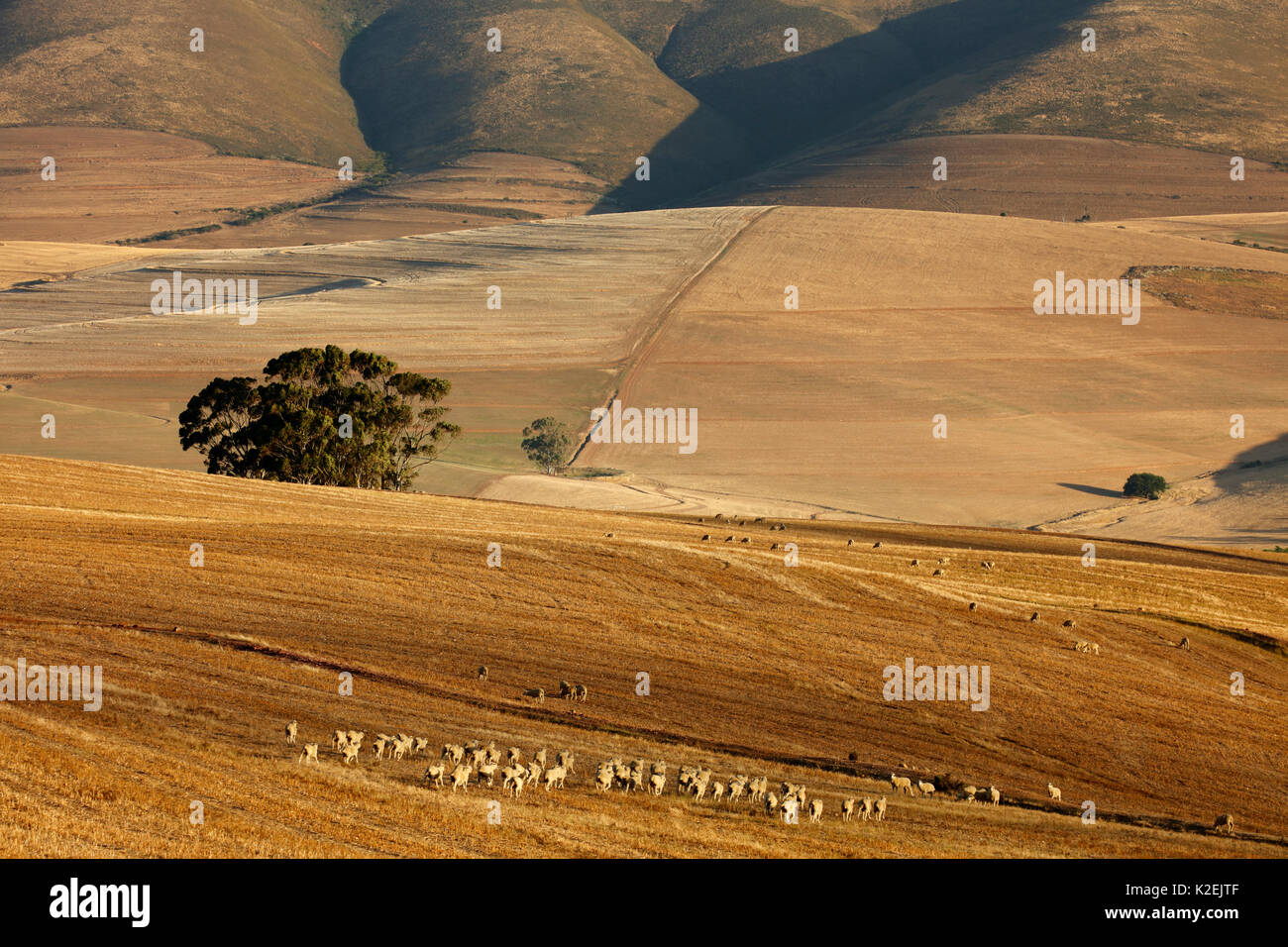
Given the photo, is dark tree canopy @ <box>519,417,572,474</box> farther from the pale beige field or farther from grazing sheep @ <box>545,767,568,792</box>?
grazing sheep @ <box>545,767,568,792</box>

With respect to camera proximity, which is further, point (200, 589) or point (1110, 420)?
point (1110, 420)

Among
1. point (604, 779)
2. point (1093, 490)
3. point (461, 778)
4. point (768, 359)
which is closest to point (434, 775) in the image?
point (461, 778)

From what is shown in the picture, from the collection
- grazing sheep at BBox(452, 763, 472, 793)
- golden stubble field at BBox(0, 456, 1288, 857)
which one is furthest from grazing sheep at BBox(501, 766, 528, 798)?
grazing sheep at BBox(452, 763, 472, 793)

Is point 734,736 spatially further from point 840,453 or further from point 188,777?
point 840,453

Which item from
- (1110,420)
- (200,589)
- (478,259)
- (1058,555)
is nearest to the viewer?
(200,589)

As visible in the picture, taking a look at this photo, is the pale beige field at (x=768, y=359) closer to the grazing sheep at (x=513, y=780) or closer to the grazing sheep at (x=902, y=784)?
the grazing sheep at (x=902, y=784)

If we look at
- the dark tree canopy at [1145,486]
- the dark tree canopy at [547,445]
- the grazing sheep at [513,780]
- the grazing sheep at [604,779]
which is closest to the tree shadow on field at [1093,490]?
the dark tree canopy at [1145,486]
